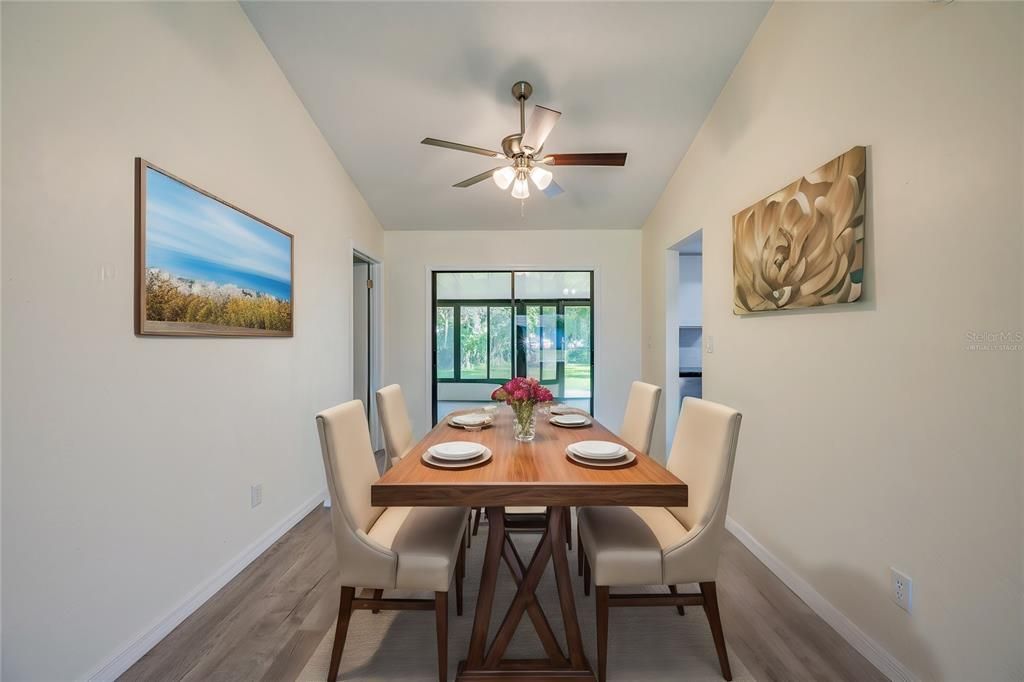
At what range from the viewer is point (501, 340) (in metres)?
4.52

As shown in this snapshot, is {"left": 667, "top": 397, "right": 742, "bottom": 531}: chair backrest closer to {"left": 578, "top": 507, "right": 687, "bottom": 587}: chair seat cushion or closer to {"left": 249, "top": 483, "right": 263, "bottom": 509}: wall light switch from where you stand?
{"left": 578, "top": 507, "right": 687, "bottom": 587}: chair seat cushion

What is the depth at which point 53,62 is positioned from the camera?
123cm

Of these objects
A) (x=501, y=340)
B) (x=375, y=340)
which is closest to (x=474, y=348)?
(x=501, y=340)

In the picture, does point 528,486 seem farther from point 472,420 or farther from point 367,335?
point 367,335

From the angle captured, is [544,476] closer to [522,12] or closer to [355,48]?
[522,12]

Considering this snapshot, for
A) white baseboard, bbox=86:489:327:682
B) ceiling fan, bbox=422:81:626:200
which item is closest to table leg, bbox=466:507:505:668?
white baseboard, bbox=86:489:327:682

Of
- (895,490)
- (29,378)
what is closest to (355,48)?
(29,378)

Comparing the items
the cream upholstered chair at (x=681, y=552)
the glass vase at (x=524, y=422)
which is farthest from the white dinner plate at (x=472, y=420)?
the cream upholstered chair at (x=681, y=552)

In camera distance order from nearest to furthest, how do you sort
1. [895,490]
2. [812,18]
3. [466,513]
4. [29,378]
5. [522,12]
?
[29,378]
[895,490]
[466,513]
[812,18]
[522,12]

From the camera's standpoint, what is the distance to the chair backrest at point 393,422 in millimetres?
2174

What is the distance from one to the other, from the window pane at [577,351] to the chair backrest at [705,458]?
270 centimetres

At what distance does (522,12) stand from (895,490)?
2659mm

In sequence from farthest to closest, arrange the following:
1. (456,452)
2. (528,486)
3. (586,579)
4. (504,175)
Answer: (504,175) → (586,579) → (456,452) → (528,486)

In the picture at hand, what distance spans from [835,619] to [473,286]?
12.3 ft
